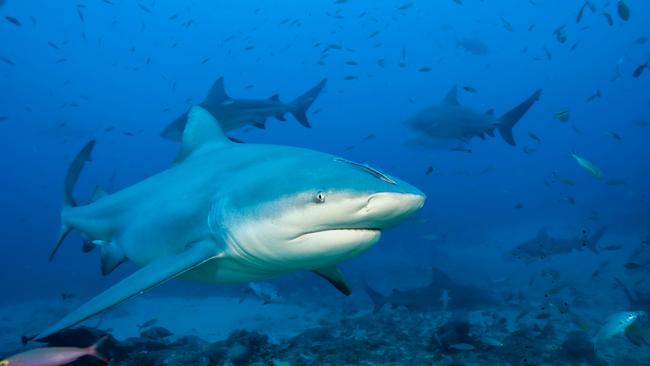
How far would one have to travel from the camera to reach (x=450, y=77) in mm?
128500

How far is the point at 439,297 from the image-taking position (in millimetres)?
11828

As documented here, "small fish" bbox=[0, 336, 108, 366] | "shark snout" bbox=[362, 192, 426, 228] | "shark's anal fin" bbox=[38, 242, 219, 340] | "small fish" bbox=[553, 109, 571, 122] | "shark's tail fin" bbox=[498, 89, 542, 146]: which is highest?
"shark's tail fin" bbox=[498, 89, 542, 146]

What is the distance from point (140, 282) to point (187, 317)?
52.4ft

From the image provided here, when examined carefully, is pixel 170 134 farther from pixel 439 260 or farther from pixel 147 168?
pixel 147 168

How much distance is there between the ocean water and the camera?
9039 millimetres

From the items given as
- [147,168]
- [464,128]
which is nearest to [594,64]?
[147,168]

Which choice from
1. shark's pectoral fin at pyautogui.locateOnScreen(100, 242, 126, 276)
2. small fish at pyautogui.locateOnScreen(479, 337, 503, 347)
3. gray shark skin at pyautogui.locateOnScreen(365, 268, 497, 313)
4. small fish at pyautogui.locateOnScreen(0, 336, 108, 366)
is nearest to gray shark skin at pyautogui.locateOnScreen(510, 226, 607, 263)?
gray shark skin at pyautogui.locateOnScreen(365, 268, 497, 313)

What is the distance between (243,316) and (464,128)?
35.2ft

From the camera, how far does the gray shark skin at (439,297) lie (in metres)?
11.1

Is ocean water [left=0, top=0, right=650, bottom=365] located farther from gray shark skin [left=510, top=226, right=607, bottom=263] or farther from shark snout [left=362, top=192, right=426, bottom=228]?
shark snout [left=362, top=192, right=426, bottom=228]

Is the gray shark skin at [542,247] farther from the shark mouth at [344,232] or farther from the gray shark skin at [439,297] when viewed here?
the shark mouth at [344,232]

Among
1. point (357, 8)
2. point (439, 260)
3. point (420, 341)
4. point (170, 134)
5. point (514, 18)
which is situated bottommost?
point (420, 341)

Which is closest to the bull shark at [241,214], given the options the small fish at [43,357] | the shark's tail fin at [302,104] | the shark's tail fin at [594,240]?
the small fish at [43,357]

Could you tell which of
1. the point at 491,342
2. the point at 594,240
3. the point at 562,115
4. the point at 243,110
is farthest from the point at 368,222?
the point at 594,240
